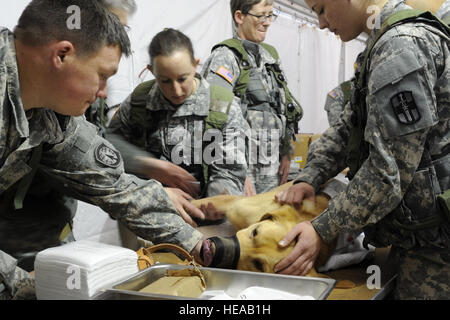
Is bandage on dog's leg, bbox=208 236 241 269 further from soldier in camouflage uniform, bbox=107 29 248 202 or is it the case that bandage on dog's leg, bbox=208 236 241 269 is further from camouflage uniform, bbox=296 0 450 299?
soldier in camouflage uniform, bbox=107 29 248 202

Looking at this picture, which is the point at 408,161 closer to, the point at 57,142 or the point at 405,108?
the point at 405,108

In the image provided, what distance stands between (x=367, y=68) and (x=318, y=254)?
54 centimetres

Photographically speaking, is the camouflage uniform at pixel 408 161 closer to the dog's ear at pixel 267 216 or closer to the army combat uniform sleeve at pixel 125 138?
the dog's ear at pixel 267 216

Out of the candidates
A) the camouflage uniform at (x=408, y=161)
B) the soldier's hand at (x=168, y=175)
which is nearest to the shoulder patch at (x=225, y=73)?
the soldier's hand at (x=168, y=175)

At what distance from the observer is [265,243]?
1151 mm

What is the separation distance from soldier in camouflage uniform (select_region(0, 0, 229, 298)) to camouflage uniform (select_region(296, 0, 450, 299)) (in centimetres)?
53

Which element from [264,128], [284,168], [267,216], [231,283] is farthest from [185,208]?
→ [284,168]

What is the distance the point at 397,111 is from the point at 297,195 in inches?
18.1

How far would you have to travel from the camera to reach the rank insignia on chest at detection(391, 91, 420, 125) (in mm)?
952

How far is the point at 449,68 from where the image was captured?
997 millimetres

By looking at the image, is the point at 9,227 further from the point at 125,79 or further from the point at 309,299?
the point at 125,79

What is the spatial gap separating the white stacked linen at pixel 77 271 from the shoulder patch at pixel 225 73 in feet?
4.29

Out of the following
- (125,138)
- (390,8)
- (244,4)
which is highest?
(244,4)
